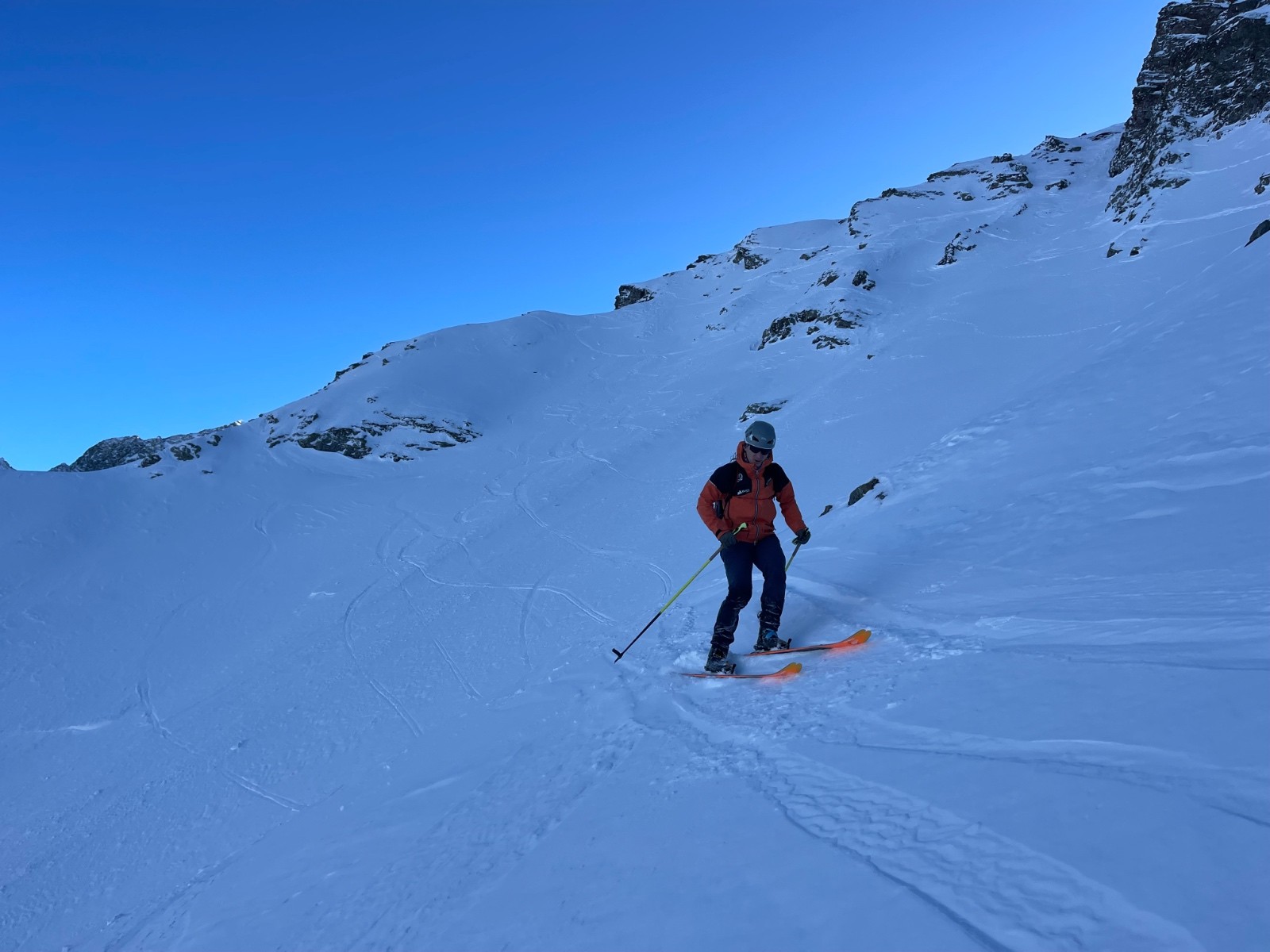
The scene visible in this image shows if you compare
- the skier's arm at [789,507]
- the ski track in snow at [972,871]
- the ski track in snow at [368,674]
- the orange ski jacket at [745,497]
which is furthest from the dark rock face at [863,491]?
the ski track in snow at [368,674]

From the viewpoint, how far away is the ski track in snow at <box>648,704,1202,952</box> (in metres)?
1.96

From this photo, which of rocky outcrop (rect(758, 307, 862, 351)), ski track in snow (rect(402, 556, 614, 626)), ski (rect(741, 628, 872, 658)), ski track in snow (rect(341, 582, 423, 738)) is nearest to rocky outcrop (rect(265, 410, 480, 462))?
ski track in snow (rect(402, 556, 614, 626))

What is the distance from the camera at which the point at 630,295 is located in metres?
57.5

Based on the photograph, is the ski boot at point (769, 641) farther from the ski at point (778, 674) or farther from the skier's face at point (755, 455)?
the skier's face at point (755, 455)

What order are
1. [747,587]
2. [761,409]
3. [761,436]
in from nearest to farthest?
[761,436], [747,587], [761,409]

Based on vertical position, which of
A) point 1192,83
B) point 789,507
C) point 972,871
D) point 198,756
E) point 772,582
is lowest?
point 198,756

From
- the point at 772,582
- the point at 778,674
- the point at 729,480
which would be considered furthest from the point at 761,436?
the point at 778,674

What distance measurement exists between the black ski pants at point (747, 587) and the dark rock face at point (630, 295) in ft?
168

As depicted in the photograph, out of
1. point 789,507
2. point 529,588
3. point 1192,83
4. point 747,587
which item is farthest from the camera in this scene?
point 1192,83

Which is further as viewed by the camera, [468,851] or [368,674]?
[368,674]

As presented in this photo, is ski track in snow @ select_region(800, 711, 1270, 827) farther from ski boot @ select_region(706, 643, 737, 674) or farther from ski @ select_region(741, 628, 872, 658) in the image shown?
ski boot @ select_region(706, 643, 737, 674)

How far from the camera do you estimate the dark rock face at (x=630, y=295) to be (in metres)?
56.0

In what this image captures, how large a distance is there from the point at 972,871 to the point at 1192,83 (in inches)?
1806

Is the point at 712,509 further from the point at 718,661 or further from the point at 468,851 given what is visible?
the point at 468,851
